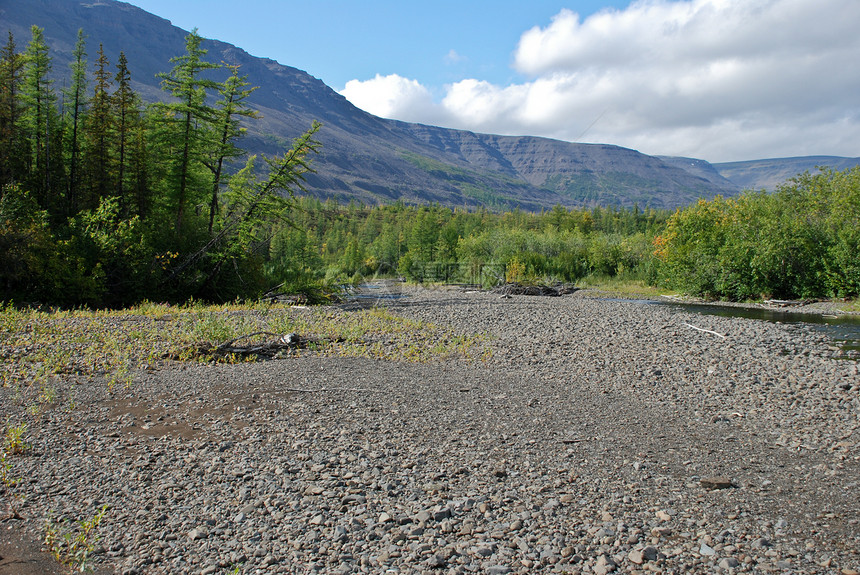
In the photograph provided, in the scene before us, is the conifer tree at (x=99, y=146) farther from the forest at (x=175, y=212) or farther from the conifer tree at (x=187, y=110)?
the conifer tree at (x=187, y=110)

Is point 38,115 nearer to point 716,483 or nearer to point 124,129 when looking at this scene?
point 124,129

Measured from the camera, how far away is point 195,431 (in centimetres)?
712

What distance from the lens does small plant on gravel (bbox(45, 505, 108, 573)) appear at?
165 inches

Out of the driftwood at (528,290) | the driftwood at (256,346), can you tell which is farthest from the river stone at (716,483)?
the driftwood at (528,290)

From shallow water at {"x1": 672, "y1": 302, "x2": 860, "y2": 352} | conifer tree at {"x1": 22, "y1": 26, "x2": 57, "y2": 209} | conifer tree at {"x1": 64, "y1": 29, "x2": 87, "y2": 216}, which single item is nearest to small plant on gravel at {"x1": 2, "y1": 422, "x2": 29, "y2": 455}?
shallow water at {"x1": 672, "y1": 302, "x2": 860, "y2": 352}

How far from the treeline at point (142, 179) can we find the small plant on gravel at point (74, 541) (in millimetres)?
19188

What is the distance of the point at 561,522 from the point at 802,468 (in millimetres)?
3880

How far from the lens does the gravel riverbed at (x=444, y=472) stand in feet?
14.4

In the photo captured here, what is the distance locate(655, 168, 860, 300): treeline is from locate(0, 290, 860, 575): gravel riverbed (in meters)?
24.1

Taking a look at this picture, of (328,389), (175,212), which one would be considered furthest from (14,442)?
(175,212)

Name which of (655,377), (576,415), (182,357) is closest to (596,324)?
(655,377)

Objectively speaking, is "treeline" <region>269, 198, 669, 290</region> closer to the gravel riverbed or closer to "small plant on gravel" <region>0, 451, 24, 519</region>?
the gravel riverbed

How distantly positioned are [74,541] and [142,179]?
2773cm

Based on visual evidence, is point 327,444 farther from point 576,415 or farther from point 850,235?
point 850,235
